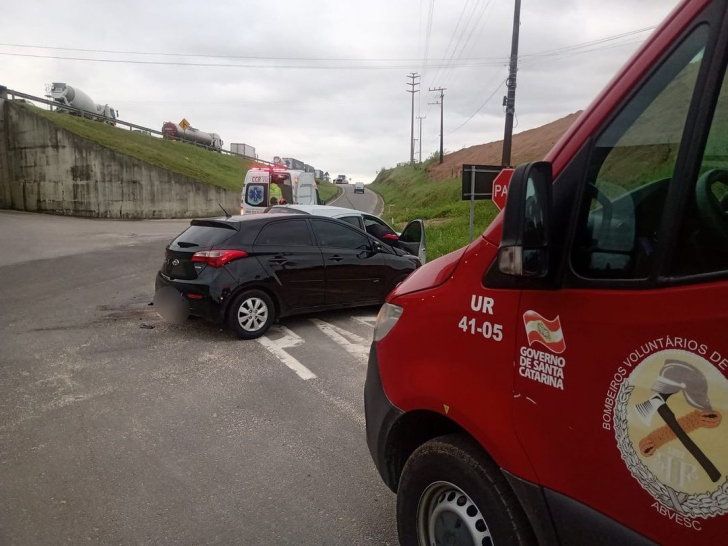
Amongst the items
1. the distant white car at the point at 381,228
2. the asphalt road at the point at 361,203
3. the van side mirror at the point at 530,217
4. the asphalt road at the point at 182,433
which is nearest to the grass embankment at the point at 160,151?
the asphalt road at the point at 361,203

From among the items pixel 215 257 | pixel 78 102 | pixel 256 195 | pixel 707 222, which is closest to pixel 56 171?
pixel 78 102

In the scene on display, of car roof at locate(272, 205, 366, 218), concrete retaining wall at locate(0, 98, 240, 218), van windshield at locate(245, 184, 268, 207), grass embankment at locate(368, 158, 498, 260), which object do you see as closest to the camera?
car roof at locate(272, 205, 366, 218)

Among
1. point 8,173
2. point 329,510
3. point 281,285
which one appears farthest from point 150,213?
point 329,510

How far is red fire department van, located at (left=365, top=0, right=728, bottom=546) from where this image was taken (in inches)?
53.0

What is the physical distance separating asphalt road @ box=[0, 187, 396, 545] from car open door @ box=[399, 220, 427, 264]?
175cm

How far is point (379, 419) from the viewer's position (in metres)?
2.49

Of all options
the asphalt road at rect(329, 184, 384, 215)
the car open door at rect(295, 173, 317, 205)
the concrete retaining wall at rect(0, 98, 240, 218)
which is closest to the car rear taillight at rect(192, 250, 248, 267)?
the car open door at rect(295, 173, 317, 205)

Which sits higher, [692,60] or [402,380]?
[692,60]

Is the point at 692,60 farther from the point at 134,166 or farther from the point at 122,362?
the point at 134,166

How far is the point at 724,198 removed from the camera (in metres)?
1.67

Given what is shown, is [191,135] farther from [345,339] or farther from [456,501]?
[456,501]

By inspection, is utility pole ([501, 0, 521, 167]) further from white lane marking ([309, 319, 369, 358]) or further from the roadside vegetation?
the roadside vegetation

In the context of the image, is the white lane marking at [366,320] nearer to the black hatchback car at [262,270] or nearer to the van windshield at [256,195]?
the black hatchback car at [262,270]

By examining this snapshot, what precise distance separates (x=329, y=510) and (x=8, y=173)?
1309 inches
